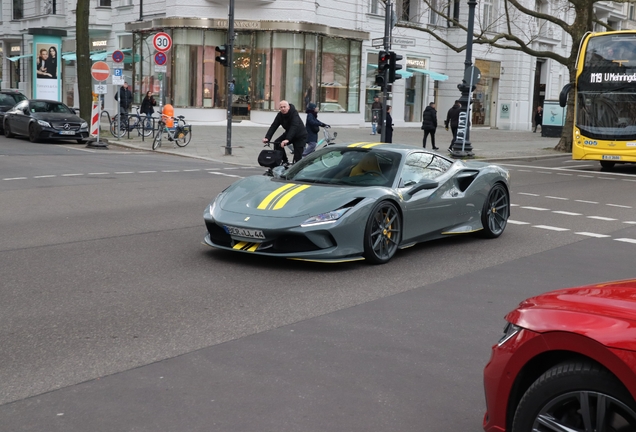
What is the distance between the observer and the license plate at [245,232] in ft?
26.5

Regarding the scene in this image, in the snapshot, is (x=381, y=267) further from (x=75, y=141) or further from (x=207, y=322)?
(x=75, y=141)

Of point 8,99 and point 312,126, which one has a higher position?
point 8,99

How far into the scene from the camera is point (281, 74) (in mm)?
38312

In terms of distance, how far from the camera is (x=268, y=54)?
38188 millimetres

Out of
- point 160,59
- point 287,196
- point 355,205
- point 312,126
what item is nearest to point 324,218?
point 355,205

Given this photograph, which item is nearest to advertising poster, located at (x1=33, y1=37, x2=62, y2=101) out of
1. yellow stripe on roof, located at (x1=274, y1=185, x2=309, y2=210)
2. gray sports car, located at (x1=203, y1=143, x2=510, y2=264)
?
gray sports car, located at (x1=203, y1=143, x2=510, y2=264)

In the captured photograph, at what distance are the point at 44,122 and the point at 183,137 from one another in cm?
460

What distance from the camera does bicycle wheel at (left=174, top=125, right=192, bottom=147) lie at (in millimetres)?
25938

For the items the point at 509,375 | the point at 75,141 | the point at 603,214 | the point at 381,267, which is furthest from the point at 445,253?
the point at 75,141

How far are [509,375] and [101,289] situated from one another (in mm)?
4523

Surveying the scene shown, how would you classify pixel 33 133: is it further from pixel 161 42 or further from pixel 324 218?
pixel 324 218

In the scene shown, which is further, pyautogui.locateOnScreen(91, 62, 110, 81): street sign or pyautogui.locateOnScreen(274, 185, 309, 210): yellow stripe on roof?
pyautogui.locateOnScreen(91, 62, 110, 81): street sign

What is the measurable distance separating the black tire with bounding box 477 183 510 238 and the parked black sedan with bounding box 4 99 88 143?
19185mm

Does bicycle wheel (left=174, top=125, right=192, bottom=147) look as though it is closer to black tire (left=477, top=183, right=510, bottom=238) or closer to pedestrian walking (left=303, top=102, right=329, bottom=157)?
pedestrian walking (left=303, top=102, right=329, bottom=157)
